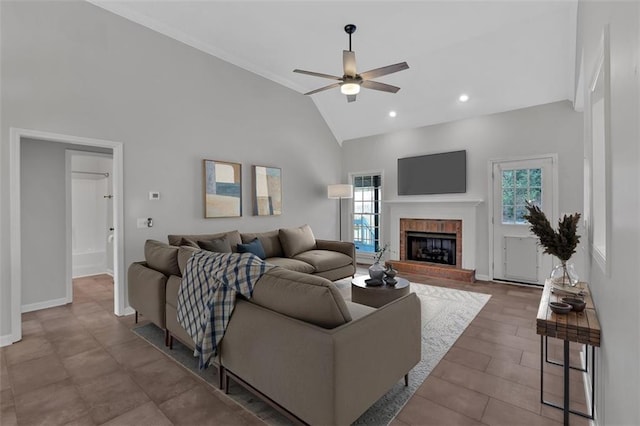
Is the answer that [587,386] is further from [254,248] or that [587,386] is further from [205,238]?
[205,238]

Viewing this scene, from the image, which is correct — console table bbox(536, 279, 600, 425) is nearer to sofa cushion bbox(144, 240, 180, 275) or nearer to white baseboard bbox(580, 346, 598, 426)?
white baseboard bbox(580, 346, 598, 426)

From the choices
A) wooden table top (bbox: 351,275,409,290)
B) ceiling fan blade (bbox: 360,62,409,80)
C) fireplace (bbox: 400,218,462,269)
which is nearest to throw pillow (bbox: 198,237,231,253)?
wooden table top (bbox: 351,275,409,290)

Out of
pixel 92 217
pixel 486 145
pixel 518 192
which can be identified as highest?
pixel 486 145


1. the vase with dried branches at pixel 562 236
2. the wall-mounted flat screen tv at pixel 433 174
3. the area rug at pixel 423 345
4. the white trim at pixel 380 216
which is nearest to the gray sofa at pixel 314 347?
the area rug at pixel 423 345

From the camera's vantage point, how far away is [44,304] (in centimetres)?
385

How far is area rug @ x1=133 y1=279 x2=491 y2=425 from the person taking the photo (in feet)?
6.32

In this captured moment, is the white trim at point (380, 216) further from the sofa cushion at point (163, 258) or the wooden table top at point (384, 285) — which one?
the sofa cushion at point (163, 258)

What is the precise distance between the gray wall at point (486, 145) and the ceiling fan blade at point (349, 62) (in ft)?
10.3

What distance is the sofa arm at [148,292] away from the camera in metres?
2.84

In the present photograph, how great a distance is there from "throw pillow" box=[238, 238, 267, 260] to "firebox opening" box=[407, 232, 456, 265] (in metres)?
3.06

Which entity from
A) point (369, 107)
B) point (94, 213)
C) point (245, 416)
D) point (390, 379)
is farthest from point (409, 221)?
point (94, 213)

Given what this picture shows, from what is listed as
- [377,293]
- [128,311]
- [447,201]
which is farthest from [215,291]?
[447,201]

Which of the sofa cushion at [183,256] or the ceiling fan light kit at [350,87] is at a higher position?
the ceiling fan light kit at [350,87]

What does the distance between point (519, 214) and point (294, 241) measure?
3635mm
